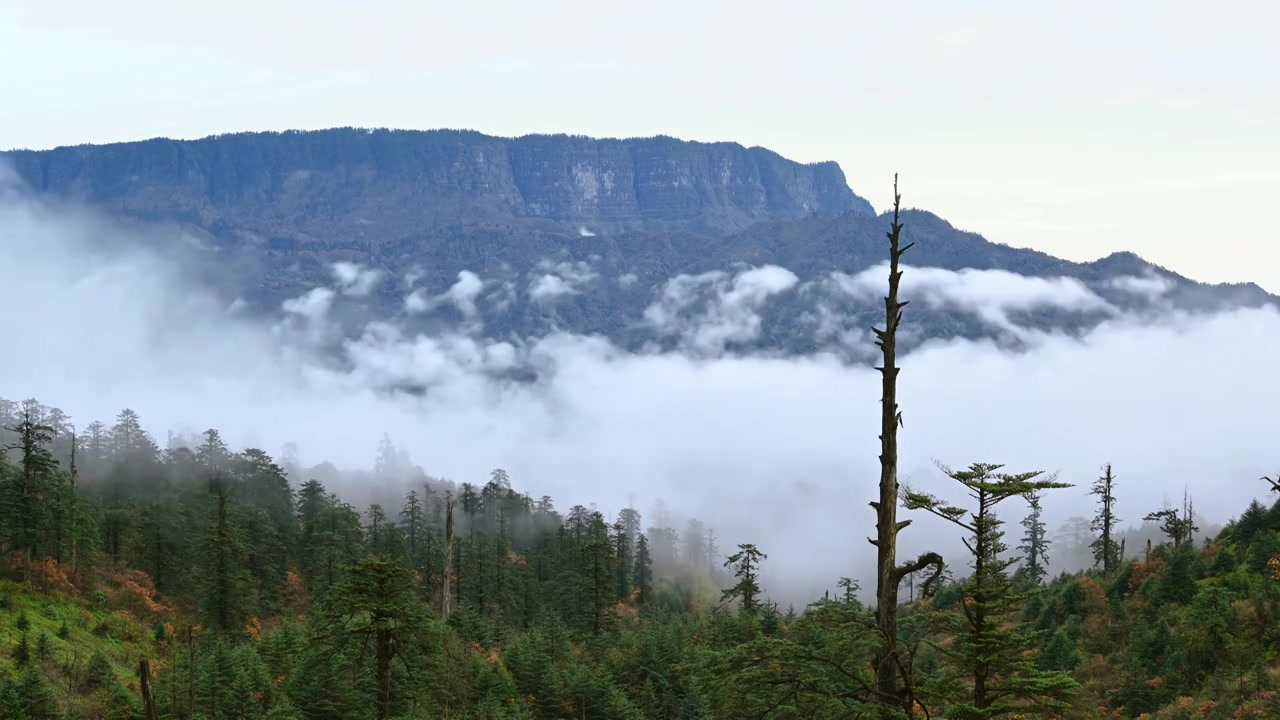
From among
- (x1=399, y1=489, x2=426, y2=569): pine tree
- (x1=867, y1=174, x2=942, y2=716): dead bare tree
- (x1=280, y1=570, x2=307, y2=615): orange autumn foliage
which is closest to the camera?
(x1=867, y1=174, x2=942, y2=716): dead bare tree

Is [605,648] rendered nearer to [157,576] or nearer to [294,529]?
[157,576]

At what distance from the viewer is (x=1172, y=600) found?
203ft

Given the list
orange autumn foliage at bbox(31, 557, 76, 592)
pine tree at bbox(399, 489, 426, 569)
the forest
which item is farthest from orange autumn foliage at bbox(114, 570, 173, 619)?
pine tree at bbox(399, 489, 426, 569)

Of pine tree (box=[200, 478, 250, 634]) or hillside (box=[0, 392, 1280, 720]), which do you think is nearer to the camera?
hillside (box=[0, 392, 1280, 720])

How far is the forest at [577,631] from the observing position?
53.4ft

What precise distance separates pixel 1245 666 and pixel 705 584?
5980 inches

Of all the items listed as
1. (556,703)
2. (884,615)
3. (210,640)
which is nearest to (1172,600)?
(556,703)

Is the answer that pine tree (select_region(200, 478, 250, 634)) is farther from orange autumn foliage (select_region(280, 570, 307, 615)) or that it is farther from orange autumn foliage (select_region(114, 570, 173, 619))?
orange autumn foliage (select_region(280, 570, 307, 615))

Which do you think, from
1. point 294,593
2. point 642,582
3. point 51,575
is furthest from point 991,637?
point 642,582

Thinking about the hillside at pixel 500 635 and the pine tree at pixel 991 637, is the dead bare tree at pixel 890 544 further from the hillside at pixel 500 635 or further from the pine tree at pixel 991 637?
the pine tree at pixel 991 637

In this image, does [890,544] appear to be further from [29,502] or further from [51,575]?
[51,575]

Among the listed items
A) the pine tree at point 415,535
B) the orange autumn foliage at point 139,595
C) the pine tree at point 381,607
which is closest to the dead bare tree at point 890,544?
the pine tree at point 381,607

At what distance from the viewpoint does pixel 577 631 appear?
287ft

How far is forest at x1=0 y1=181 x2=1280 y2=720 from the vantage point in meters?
16.3
